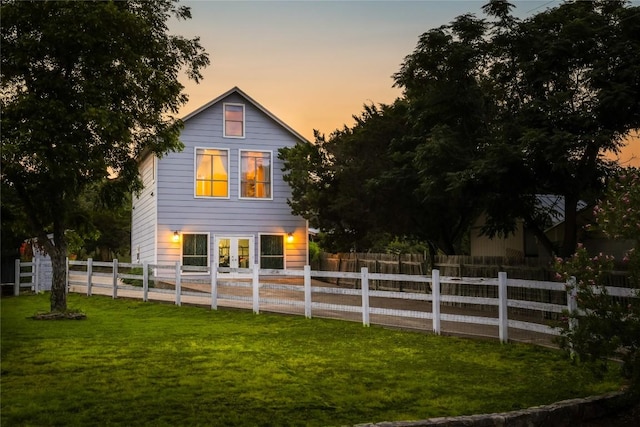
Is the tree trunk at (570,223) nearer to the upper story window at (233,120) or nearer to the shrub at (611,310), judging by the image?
the shrub at (611,310)

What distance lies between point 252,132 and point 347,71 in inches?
390

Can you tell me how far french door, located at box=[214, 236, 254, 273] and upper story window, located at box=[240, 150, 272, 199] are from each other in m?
1.98

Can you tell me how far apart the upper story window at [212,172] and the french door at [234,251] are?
6.64 feet

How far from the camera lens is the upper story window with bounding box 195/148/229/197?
2989cm

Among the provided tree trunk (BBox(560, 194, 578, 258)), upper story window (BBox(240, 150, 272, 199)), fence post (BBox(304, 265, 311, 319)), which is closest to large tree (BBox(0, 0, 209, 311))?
fence post (BBox(304, 265, 311, 319))

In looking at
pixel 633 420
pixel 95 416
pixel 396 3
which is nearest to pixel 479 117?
pixel 396 3

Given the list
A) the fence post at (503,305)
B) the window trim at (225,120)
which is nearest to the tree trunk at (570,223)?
the fence post at (503,305)

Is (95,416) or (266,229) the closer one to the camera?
(95,416)

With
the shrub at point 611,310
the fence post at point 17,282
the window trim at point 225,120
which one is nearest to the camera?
the shrub at point 611,310

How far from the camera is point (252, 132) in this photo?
3059 centimetres

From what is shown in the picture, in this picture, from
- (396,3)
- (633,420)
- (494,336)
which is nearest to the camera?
(633,420)

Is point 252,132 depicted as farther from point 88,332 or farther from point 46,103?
point 88,332

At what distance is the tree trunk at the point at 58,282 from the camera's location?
1670 cm

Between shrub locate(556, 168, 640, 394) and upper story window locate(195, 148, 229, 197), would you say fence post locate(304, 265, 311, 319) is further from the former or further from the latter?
upper story window locate(195, 148, 229, 197)
